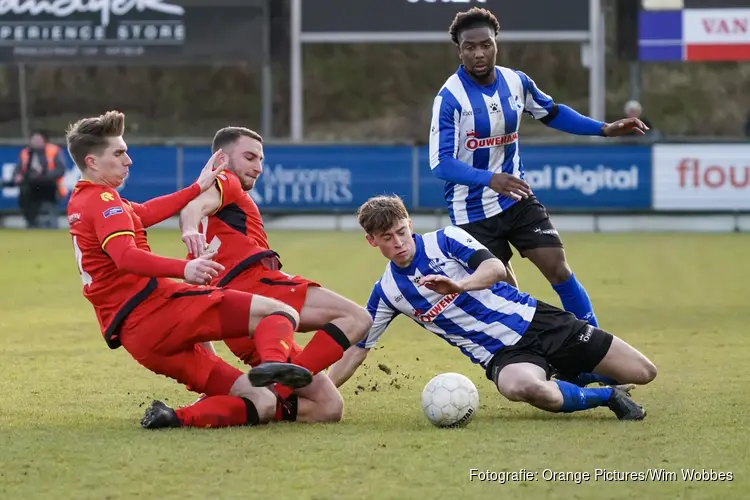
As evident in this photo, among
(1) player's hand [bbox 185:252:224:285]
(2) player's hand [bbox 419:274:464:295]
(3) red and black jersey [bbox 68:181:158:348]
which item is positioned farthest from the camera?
(3) red and black jersey [bbox 68:181:158:348]

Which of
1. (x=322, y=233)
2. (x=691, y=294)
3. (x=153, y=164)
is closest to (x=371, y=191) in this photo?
(x=322, y=233)

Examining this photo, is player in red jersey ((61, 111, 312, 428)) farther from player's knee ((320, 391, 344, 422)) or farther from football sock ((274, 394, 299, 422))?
player's knee ((320, 391, 344, 422))

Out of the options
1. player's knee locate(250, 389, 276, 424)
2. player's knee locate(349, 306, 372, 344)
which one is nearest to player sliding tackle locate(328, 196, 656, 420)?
player's knee locate(349, 306, 372, 344)

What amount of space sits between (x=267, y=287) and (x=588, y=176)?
14040mm

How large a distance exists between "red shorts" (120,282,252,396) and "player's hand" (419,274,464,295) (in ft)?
2.73

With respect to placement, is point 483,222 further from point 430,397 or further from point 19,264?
point 19,264

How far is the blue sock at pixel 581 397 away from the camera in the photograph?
239 inches

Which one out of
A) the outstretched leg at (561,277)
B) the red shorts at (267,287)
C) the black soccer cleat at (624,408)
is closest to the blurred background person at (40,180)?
the outstretched leg at (561,277)

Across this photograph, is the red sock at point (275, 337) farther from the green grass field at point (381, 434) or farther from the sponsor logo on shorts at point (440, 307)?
the sponsor logo on shorts at point (440, 307)

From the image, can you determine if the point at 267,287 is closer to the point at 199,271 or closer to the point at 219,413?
the point at 219,413

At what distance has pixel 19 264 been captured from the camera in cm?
Answer: 1515

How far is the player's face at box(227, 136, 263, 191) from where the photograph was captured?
6.66m

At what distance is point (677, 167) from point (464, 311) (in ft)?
45.9

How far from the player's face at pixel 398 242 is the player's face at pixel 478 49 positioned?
56.8 inches
